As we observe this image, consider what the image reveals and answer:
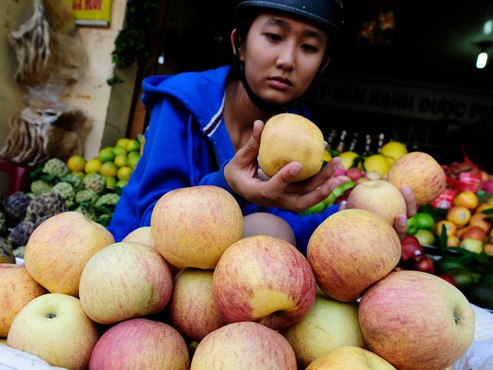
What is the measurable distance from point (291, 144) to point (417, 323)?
637 millimetres

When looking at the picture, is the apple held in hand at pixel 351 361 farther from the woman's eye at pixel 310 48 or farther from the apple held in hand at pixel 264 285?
the woman's eye at pixel 310 48

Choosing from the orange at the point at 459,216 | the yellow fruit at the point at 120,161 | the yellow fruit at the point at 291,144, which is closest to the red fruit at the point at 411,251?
the orange at the point at 459,216

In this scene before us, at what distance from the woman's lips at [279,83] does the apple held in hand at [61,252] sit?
3.52 feet

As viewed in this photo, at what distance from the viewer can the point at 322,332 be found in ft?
2.95

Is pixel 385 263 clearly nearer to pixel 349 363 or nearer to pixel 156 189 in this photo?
pixel 349 363

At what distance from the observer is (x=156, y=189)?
6.03 ft

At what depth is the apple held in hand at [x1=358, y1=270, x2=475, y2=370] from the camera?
788mm

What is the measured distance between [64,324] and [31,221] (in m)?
2.56

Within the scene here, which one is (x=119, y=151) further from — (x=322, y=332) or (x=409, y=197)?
(x=322, y=332)

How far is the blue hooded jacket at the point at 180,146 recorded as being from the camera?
1831mm

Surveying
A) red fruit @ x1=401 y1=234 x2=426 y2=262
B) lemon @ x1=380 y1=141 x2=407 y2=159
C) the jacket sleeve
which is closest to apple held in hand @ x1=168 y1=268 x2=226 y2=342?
the jacket sleeve

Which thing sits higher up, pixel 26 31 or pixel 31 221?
pixel 26 31

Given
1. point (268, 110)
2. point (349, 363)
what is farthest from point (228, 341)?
point (268, 110)

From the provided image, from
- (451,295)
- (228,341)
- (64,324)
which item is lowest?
(64,324)
